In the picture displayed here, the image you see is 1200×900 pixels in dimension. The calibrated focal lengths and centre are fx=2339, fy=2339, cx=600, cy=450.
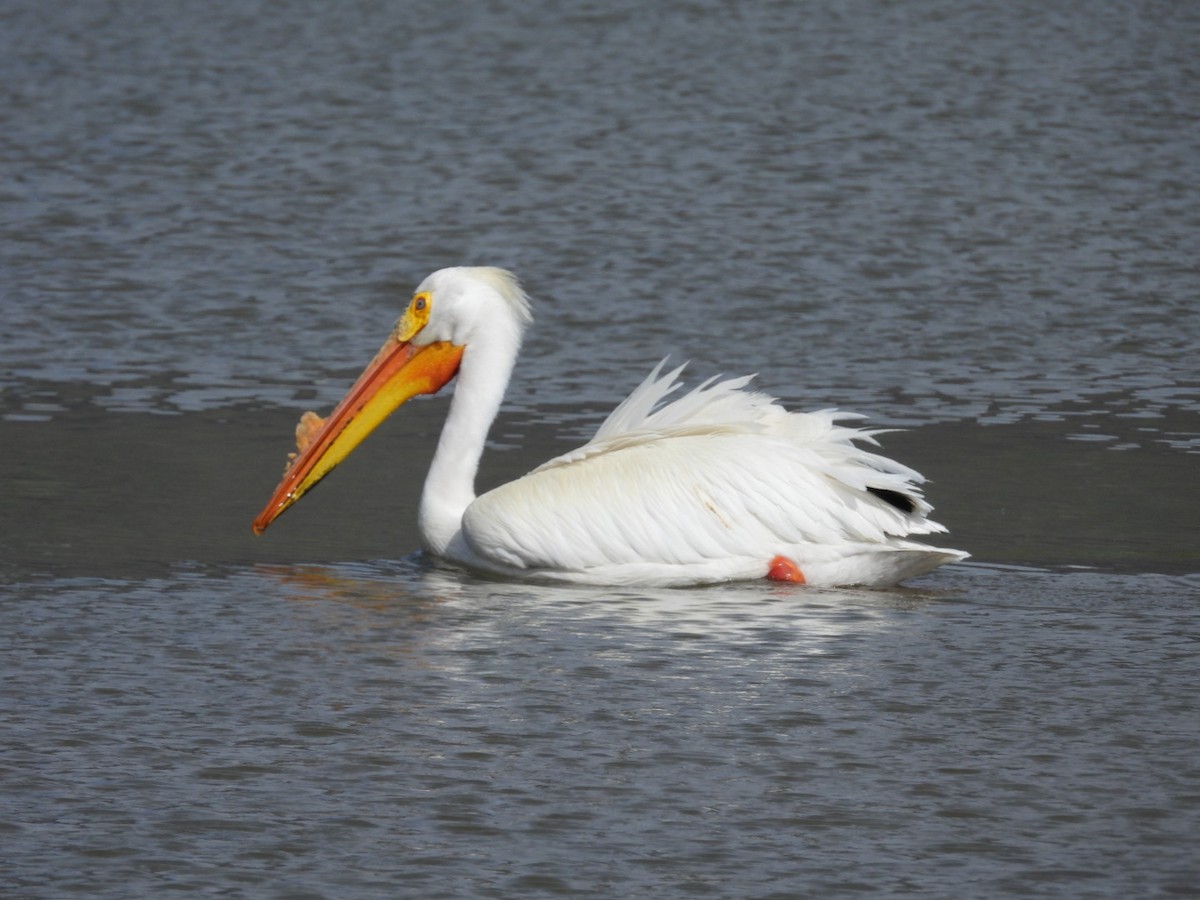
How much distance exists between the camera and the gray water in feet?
14.0

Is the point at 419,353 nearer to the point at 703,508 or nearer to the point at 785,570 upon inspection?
the point at 703,508

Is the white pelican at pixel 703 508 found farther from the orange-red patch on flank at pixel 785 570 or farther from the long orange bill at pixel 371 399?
the long orange bill at pixel 371 399

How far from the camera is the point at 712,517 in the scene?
6.14m

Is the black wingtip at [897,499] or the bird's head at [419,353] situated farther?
the bird's head at [419,353]

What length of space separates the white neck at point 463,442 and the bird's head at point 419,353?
25mm

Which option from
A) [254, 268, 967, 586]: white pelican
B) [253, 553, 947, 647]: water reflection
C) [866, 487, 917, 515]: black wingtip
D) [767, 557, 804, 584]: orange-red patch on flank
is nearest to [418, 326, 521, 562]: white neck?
[254, 268, 967, 586]: white pelican

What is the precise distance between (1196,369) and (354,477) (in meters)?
3.34

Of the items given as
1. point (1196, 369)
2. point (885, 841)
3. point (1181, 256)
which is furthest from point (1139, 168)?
point (885, 841)

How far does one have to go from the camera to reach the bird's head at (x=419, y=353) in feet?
22.0

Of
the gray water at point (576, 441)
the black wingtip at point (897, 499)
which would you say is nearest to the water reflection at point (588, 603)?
the gray water at point (576, 441)

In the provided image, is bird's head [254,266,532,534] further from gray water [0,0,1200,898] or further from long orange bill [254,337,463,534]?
gray water [0,0,1200,898]

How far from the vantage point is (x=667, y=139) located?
13.7 meters

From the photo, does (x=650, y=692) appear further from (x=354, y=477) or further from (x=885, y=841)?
(x=354, y=477)

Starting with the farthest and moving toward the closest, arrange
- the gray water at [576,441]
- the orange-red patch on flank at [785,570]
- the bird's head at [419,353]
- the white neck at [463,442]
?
the bird's head at [419,353] → the white neck at [463,442] → the orange-red patch on flank at [785,570] → the gray water at [576,441]
